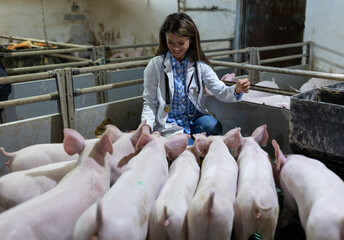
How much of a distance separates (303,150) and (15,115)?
248cm

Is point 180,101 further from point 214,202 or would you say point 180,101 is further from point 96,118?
point 214,202

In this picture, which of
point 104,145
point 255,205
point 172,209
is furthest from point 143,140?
point 255,205

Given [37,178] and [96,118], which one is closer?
[37,178]

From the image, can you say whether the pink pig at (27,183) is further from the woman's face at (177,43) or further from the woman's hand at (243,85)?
the woman's hand at (243,85)

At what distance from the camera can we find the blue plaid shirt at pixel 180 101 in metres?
2.50

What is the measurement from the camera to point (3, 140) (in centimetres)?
215

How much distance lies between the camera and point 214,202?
1.30 metres

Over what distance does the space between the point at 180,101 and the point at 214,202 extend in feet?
4.29

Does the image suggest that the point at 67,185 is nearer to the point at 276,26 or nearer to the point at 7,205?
the point at 7,205

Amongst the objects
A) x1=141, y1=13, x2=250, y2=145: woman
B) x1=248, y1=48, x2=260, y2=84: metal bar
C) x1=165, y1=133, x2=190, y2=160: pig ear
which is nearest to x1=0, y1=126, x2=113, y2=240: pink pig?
x1=165, y1=133, x2=190, y2=160: pig ear

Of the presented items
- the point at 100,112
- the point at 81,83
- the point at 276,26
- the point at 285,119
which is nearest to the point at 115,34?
the point at 276,26

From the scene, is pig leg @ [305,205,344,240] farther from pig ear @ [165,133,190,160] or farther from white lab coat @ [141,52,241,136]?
white lab coat @ [141,52,241,136]

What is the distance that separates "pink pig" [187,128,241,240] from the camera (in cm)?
127

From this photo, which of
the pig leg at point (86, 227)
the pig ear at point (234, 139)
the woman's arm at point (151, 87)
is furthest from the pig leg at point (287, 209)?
the woman's arm at point (151, 87)
